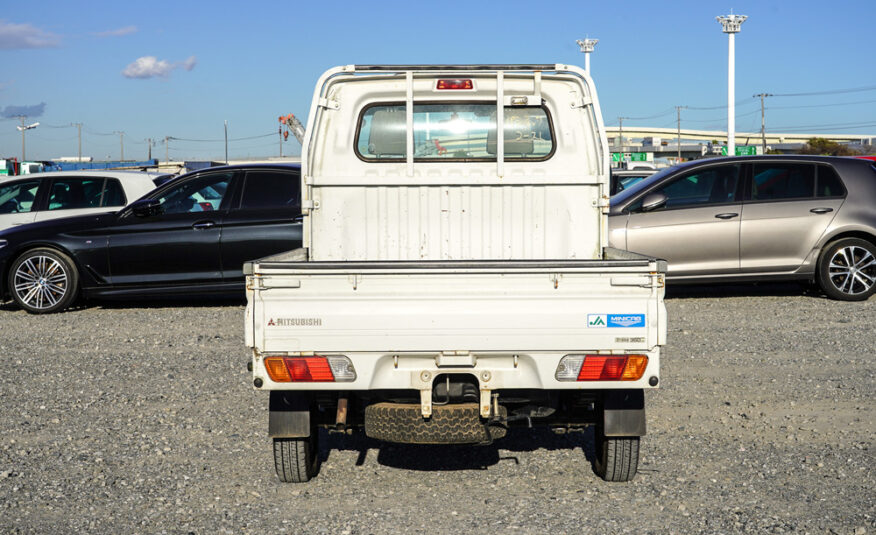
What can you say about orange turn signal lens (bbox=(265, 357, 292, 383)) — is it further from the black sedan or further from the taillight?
the black sedan

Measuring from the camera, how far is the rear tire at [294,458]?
4777mm

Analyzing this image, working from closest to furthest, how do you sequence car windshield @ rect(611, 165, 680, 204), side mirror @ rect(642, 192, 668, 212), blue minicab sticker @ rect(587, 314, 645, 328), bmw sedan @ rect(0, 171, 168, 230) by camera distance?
blue minicab sticker @ rect(587, 314, 645, 328), side mirror @ rect(642, 192, 668, 212), car windshield @ rect(611, 165, 680, 204), bmw sedan @ rect(0, 171, 168, 230)

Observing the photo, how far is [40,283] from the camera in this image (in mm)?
11031

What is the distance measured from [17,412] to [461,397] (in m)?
3.64

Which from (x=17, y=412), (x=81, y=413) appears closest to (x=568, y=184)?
(x=81, y=413)

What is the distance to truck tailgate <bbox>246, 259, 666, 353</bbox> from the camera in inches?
168

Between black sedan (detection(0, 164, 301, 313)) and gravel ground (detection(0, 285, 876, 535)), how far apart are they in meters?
2.27

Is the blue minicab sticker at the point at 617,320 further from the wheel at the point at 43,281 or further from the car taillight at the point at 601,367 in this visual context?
the wheel at the point at 43,281

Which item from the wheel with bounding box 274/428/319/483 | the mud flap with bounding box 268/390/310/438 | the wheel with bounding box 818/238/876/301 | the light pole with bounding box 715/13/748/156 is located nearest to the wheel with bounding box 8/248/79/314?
the wheel with bounding box 274/428/319/483

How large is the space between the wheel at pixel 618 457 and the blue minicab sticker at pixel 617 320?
734 millimetres

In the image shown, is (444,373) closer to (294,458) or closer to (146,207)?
(294,458)

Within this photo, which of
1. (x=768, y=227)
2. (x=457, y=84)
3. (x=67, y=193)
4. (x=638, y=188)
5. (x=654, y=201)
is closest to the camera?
(x=457, y=84)

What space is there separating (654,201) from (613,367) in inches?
264

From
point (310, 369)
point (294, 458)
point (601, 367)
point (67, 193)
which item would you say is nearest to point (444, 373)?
point (310, 369)
